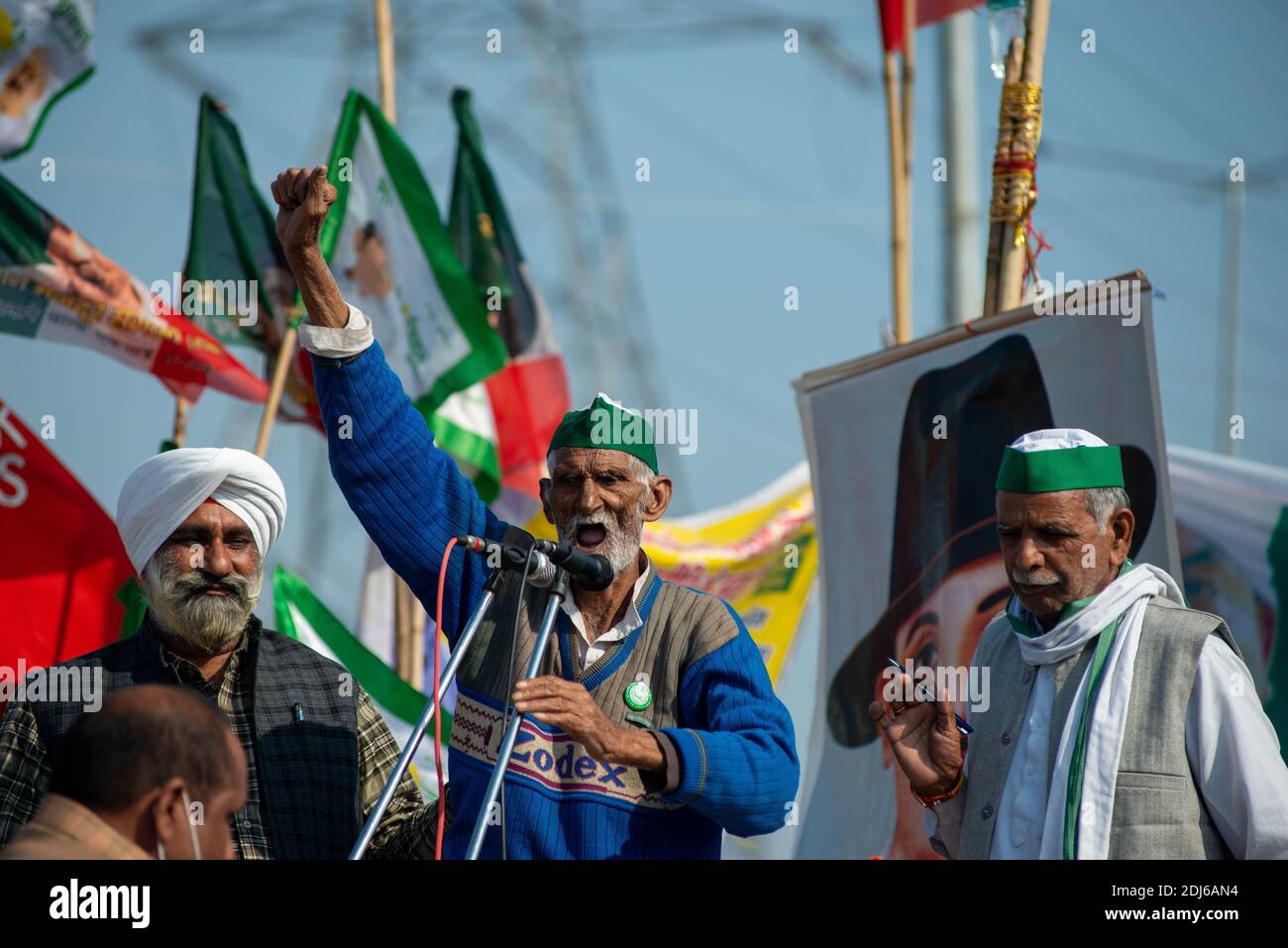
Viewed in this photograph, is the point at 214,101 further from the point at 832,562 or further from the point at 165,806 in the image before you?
the point at 165,806

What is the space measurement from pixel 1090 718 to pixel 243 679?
77.3 inches

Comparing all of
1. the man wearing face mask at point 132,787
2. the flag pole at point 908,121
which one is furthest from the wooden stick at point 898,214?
the man wearing face mask at point 132,787

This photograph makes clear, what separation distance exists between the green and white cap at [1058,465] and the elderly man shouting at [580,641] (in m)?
0.69

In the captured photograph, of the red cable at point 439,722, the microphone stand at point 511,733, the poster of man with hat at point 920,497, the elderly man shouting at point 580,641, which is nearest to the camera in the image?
the microphone stand at point 511,733

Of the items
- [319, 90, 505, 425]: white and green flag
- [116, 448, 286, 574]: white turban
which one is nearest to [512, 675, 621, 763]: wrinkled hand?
[116, 448, 286, 574]: white turban

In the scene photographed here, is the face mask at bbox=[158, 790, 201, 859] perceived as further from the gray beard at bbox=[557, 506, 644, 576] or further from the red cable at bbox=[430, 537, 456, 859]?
the gray beard at bbox=[557, 506, 644, 576]

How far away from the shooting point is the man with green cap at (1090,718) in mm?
3209

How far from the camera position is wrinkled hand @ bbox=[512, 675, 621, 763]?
2.97 m

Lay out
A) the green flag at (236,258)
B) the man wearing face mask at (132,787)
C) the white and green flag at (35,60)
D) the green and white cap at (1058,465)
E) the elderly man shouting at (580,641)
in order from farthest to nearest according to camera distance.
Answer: the green flag at (236,258) < the white and green flag at (35,60) < the green and white cap at (1058,465) < the elderly man shouting at (580,641) < the man wearing face mask at (132,787)

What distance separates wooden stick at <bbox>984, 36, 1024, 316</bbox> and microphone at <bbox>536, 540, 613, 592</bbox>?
107 inches

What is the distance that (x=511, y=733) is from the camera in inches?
115

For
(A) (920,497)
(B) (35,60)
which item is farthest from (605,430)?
(B) (35,60)

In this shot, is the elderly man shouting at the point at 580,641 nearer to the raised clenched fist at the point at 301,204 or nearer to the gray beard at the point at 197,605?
the raised clenched fist at the point at 301,204

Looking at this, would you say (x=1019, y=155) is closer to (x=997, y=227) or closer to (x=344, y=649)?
(x=997, y=227)
